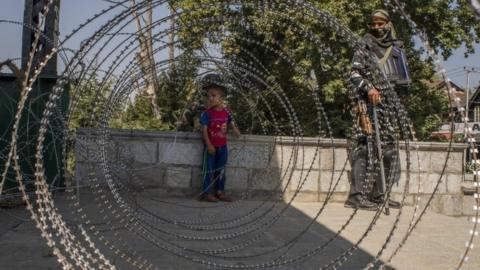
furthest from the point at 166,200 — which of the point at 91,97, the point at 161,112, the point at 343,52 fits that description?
the point at 343,52

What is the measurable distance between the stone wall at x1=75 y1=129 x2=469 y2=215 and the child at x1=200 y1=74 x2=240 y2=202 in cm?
26

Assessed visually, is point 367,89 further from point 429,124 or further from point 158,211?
point 429,124

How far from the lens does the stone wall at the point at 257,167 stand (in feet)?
25.0

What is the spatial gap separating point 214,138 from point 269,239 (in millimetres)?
2777

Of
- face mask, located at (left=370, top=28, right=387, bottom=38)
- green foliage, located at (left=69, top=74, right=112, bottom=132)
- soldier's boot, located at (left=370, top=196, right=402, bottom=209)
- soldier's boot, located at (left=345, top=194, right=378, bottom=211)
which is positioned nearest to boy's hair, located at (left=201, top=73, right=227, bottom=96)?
green foliage, located at (left=69, top=74, right=112, bottom=132)

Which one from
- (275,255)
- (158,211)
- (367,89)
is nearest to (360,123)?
(367,89)

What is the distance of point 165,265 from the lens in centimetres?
376

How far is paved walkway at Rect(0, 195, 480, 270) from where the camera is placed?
3951 mm

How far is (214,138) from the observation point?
7434 millimetres

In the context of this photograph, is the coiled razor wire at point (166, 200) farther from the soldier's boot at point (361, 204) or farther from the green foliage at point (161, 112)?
the green foliage at point (161, 112)

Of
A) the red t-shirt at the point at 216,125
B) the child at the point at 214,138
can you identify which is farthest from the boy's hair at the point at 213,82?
the red t-shirt at the point at 216,125

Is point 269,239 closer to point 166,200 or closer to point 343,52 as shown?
point 166,200

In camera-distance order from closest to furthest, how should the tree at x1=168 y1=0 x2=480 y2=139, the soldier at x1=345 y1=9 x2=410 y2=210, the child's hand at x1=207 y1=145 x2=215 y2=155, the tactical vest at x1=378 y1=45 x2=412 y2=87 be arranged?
the soldier at x1=345 y1=9 x2=410 y2=210 → the tactical vest at x1=378 y1=45 x2=412 y2=87 → the child's hand at x1=207 y1=145 x2=215 y2=155 → the tree at x1=168 y1=0 x2=480 y2=139

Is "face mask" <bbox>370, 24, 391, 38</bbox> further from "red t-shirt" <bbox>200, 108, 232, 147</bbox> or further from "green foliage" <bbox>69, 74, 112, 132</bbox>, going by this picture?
"green foliage" <bbox>69, 74, 112, 132</bbox>
